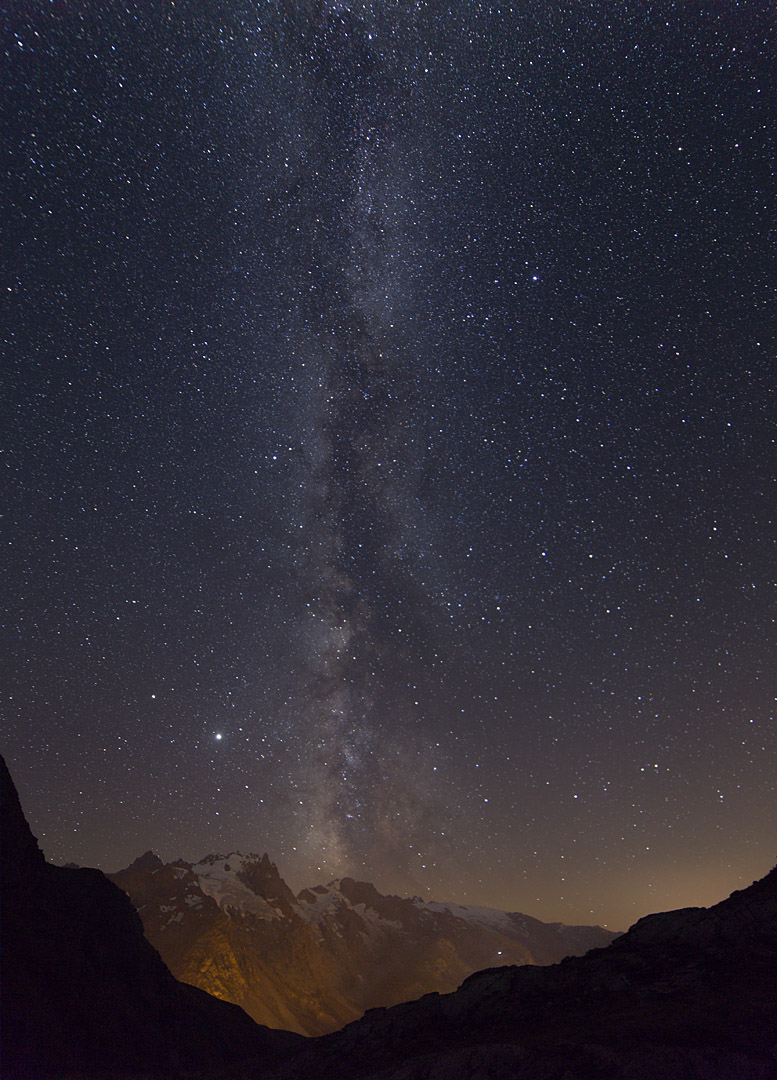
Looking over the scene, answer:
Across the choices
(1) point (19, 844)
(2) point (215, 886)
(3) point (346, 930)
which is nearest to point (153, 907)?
(2) point (215, 886)

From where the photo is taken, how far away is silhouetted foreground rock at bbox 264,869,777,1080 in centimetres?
1269

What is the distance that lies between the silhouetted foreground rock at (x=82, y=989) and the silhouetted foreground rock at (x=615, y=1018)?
8.60 metres

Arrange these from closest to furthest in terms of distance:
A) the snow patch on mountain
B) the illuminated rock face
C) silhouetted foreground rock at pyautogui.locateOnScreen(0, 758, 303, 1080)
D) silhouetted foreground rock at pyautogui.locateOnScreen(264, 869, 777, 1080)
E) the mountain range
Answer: silhouetted foreground rock at pyautogui.locateOnScreen(264, 869, 777, 1080) → the mountain range → silhouetted foreground rock at pyautogui.locateOnScreen(0, 758, 303, 1080) → the illuminated rock face → the snow patch on mountain

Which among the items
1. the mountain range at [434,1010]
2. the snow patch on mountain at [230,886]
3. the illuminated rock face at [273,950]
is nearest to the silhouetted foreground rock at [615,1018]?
the mountain range at [434,1010]

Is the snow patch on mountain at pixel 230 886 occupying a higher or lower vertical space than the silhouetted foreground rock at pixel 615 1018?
higher

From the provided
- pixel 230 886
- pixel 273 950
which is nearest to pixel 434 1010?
pixel 273 950

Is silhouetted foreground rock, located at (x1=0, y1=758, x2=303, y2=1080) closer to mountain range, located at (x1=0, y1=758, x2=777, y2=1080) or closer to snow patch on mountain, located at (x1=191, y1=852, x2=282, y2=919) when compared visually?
mountain range, located at (x1=0, y1=758, x2=777, y2=1080)

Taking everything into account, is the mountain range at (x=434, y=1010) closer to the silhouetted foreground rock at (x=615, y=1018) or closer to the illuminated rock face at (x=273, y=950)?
the silhouetted foreground rock at (x=615, y=1018)

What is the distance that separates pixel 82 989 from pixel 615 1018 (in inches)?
1029

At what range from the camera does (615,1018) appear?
15.3 meters

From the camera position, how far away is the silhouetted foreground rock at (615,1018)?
41.6ft

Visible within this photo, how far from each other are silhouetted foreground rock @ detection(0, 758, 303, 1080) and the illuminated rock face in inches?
3862

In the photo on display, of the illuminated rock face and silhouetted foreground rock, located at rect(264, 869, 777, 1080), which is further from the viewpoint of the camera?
the illuminated rock face

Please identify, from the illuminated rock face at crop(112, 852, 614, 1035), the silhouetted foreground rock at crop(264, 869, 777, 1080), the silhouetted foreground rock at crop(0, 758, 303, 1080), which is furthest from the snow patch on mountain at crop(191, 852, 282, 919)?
the silhouetted foreground rock at crop(264, 869, 777, 1080)
